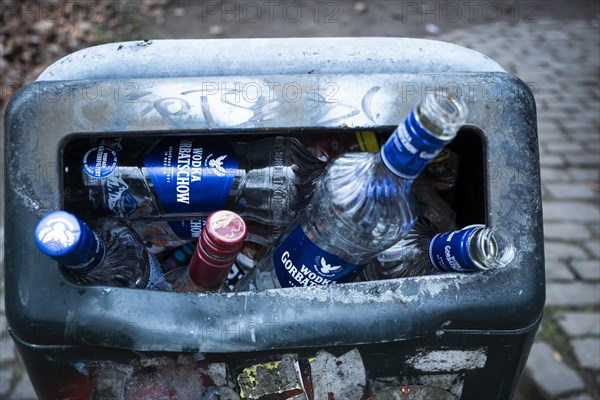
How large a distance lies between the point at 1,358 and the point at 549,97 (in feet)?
11.6

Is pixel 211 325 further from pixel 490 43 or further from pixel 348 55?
pixel 490 43

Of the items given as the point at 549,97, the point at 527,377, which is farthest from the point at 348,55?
the point at 549,97

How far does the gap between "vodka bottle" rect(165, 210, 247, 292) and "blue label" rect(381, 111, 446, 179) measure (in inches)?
10.9

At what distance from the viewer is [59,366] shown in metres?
1.15

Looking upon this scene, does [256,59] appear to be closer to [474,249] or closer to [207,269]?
[207,269]

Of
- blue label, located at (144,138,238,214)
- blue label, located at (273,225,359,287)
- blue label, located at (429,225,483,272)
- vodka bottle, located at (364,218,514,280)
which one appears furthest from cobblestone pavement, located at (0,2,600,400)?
blue label, located at (429,225,483,272)

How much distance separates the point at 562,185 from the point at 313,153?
7.78 ft

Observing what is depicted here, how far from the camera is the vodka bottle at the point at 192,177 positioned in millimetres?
1239

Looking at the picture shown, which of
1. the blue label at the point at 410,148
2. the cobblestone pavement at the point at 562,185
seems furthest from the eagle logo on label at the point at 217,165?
the cobblestone pavement at the point at 562,185

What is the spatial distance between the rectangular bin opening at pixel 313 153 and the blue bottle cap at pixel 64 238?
13 centimetres

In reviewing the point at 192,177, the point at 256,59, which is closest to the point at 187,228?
the point at 192,177

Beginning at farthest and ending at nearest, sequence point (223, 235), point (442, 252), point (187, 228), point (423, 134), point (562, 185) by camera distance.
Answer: point (562, 185) → point (187, 228) → point (442, 252) → point (223, 235) → point (423, 134)

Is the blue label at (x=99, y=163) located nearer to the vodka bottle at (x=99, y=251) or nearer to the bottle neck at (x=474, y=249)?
the vodka bottle at (x=99, y=251)

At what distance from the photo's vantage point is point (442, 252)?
1.18 meters
